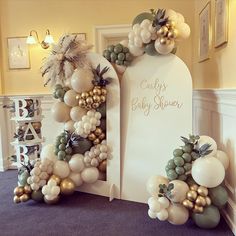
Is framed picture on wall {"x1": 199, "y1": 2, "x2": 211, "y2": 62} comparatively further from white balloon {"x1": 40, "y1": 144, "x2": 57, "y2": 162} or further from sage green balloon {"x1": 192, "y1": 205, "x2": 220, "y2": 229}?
white balloon {"x1": 40, "y1": 144, "x2": 57, "y2": 162}

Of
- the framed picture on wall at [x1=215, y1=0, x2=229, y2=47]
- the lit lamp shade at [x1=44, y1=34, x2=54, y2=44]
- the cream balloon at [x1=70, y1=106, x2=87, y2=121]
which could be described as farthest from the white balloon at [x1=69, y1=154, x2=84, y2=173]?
the lit lamp shade at [x1=44, y1=34, x2=54, y2=44]

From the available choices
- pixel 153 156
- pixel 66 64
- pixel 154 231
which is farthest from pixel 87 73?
pixel 154 231

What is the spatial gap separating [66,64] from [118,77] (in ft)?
1.66

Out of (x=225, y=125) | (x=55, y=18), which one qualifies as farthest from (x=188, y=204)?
(x=55, y=18)

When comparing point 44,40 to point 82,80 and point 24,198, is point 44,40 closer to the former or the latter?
point 82,80

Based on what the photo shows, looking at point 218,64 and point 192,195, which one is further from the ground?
point 218,64

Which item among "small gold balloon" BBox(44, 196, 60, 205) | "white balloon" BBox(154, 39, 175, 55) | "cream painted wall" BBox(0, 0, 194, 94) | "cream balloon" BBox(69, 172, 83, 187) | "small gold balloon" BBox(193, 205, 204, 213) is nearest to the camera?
"small gold balloon" BBox(193, 205, 204, 213)

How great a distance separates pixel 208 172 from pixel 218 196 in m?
0.22

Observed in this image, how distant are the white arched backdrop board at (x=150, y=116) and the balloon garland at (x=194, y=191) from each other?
32 centimetres

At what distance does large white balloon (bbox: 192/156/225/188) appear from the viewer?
6.31 feet

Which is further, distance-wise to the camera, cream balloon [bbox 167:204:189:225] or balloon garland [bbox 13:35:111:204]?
balloon garland [bbox 13:35:111:204]

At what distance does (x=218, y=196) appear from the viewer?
1978 mm

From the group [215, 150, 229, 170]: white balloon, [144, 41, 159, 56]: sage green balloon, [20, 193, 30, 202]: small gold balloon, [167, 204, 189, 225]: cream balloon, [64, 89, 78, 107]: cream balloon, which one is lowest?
[20, 193, 30, 202]: small gold balloon

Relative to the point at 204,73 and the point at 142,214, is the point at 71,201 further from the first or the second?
the point at 204,73
